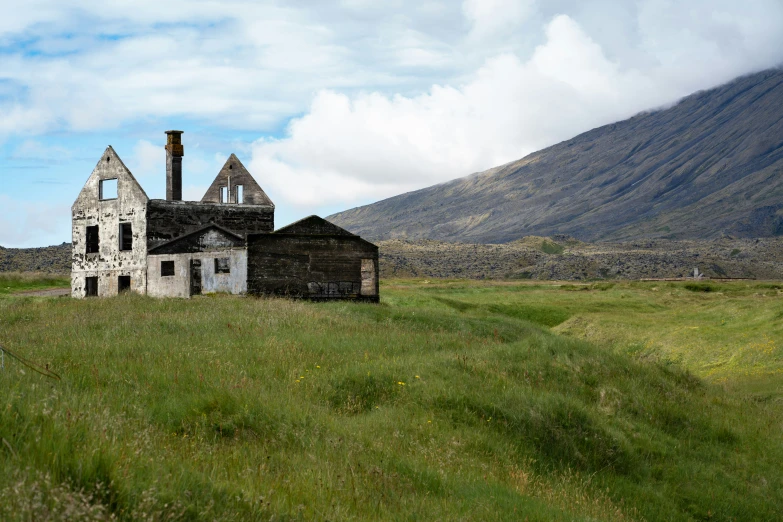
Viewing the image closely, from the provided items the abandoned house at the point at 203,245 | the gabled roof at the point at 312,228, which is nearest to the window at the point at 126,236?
the abandoned house at the point at 203,245

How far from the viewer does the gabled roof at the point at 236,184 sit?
140 feet

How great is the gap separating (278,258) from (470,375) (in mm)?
18974

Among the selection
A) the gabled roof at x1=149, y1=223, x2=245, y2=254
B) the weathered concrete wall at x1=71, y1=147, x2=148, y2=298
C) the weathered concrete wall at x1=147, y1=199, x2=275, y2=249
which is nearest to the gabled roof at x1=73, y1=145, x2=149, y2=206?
the weathered concrete wall at x1=71, y1=147, x2=148, y2=298

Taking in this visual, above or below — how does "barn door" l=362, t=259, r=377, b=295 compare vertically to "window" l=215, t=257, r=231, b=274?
below

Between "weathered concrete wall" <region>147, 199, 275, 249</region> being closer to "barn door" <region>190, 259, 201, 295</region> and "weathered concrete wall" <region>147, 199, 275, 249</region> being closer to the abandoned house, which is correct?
the abandoned house

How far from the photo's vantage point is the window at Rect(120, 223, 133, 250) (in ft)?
124

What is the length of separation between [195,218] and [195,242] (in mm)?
2783

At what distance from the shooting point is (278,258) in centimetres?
3128

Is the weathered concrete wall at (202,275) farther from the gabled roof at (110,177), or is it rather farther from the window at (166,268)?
the gabled roof at (110,177)

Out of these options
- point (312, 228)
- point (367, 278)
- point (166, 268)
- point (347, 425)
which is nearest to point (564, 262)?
point (367, 278)

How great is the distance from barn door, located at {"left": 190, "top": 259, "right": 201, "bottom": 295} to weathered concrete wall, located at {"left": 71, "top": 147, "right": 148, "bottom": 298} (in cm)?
461

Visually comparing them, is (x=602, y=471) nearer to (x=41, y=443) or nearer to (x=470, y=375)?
(x=470, y=375)

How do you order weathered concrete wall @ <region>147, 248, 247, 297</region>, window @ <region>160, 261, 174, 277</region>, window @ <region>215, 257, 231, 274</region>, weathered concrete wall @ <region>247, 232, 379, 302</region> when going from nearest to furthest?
weathered concrete wall @ <region>247, 232, 379, 302</region> < weathered concrete wall @ <region>147, 248, 247, 297</region> < window @ <region>215, 257, 231, 274</region> < window @ <region>160, 261, 174, 277</region>

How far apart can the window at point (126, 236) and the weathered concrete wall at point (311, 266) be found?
33.9ft
